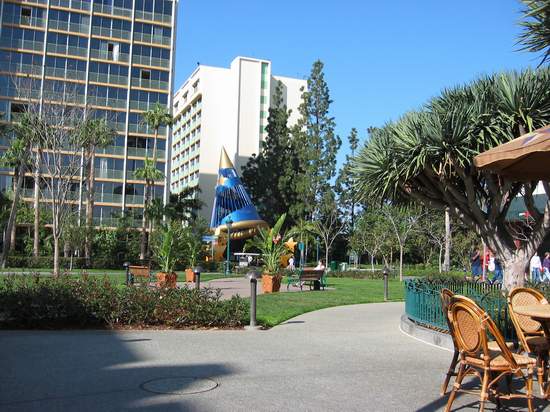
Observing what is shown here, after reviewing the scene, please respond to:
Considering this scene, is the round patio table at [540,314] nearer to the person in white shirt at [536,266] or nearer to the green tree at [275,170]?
the person in white shirt at [536,266]

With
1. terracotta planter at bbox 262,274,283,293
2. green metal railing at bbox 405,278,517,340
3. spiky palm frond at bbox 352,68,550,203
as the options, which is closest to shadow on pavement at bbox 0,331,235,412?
green metal railing at bbox 405,278,517,340

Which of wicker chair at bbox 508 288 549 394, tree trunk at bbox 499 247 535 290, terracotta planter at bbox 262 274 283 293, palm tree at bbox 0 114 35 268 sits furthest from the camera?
palm tree at bbox 0 114 35 268

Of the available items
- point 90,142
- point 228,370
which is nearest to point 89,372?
point 228,370

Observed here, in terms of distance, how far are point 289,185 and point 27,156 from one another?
110 ft

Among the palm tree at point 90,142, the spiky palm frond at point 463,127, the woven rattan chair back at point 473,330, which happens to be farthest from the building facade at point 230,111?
the woven rattan chair back at point 473,330

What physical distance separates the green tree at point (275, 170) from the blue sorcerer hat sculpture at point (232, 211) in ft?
13.2

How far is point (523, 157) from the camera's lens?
5867 mm

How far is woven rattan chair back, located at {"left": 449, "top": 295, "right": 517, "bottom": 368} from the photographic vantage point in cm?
498

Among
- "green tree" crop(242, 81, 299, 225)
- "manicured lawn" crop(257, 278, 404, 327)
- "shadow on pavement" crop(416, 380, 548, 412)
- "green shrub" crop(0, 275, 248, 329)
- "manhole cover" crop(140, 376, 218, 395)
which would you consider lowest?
"manhole cover" crop(140, 376, 218, 395)

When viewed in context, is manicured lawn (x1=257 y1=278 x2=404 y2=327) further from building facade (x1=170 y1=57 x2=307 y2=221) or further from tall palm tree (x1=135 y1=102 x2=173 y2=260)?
building facade (x1=170 y1=57 x2=307 y2=221)

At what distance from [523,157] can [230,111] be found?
3635 inches

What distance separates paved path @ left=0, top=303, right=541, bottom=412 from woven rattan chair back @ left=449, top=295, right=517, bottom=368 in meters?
0.73

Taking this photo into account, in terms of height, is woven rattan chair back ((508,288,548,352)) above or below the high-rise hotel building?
below

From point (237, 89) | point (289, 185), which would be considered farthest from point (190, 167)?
point (289, 185)
